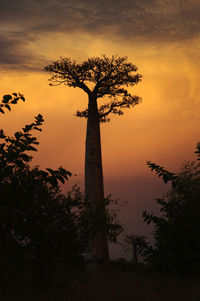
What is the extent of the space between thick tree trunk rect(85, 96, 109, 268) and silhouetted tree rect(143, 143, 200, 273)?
4.98 metres

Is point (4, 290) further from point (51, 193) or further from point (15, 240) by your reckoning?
point (51, 193)

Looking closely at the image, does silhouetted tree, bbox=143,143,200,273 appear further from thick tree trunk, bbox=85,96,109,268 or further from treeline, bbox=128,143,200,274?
thick tree trunk, bbox=85,96,109,268

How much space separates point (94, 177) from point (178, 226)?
6.77 metres

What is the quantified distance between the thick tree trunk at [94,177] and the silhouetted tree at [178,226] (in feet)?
16.3

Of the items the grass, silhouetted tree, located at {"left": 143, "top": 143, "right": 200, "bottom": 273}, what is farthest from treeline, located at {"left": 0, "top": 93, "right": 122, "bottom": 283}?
silhouetted tree, located at {"left": 143, "top": 143, "right": 200, "bottom": 273}

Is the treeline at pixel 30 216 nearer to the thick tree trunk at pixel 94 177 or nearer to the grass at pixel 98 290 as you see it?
the grass at pixel 98 290

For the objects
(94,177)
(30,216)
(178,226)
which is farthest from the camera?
(94,177)

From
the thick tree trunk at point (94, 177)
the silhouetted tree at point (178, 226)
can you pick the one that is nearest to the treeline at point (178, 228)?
the silhouetted tree at point (178, 226)

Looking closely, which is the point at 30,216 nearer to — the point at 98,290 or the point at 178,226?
the point at 98,290

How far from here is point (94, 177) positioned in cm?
1686

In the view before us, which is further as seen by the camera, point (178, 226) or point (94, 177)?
point (94, 177)

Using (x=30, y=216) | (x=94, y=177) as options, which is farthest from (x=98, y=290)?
(x=94, y=177)

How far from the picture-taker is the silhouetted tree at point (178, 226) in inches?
407

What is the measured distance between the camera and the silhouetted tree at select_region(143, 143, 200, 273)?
407 inches
